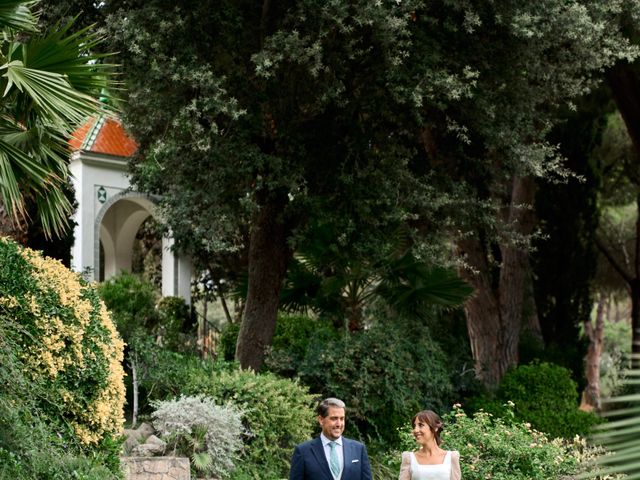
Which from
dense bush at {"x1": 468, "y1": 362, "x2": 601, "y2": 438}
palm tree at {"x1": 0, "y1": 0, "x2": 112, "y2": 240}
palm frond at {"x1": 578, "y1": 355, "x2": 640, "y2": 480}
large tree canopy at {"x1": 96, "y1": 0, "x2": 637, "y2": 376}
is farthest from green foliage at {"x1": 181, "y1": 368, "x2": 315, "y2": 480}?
palm frond at {"x1": 578, "y1": 355, "x2": 640, "y2": 480}

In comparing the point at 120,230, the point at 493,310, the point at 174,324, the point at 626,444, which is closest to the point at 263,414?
the point at 174,324

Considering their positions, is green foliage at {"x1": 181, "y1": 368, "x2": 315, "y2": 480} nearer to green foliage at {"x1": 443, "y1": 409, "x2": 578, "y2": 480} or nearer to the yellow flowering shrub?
green foliage at {"x1": 443, "y1": 409, "x2": 578, "y2": 480}

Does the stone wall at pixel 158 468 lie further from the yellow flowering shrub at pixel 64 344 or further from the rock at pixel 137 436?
the yellow flowering shrub at pixel 64 344

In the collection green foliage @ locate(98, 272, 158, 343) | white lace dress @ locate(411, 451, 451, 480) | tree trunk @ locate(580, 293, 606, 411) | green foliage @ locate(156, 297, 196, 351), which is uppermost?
green foliage @ locate(98, 272, 158, 343)

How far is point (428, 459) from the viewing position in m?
7.23

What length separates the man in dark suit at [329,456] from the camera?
650 centimetres

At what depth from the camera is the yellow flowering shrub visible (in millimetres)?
8609

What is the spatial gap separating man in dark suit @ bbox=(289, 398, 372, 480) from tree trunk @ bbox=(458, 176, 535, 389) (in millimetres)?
10773

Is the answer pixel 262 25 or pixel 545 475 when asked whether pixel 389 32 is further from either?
pixel 545 475

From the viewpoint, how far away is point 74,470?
27.0 feet

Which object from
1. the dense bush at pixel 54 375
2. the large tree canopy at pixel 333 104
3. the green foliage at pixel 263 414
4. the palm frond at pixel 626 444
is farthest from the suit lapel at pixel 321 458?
the large tree canopy at pixel 333 104

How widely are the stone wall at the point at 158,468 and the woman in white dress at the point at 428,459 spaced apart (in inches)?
156

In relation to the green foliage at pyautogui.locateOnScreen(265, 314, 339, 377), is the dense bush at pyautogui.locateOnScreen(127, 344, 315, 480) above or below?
below

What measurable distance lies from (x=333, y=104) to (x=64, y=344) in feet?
21.6
